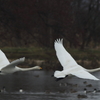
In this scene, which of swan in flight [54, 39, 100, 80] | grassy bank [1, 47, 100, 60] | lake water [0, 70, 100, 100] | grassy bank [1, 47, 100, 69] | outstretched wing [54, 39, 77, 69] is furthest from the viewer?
grassy bank [1, 47, 100, 60]

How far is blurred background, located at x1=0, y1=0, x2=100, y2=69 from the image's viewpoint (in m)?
34.4

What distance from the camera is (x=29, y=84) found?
23875mm

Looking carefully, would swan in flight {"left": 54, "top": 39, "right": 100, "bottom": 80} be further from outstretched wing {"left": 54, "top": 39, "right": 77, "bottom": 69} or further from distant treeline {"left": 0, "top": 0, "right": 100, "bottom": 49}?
distant treeline {"left": 0, "top": 0, "right": 100, "bottom": 49}

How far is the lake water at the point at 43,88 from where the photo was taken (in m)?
20.2

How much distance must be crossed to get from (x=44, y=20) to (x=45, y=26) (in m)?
0.52

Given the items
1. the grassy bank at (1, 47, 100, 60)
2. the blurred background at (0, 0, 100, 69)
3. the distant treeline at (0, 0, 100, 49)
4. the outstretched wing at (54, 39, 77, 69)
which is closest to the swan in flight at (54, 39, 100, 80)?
the outstretched wing at (54, 39, 77, 69)

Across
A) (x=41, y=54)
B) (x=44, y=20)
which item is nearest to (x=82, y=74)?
(x=41, y=54)

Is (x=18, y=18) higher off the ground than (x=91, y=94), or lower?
higher

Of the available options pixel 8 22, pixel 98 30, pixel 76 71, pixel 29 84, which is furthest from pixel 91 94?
pixel 98 30

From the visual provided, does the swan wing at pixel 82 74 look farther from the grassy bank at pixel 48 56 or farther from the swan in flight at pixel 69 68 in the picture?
the grassy bank at pixel 48 56

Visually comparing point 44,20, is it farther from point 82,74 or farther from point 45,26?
point 82,74

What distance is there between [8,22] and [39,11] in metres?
4.39

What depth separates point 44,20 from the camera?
40406mm

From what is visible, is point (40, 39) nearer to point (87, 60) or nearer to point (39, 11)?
point (39, 11)
